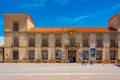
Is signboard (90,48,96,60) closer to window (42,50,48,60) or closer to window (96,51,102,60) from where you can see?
window (96,51,102,60)

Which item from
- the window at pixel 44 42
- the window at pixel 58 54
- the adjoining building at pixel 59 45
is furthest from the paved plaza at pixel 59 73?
the window at pixel 44 42

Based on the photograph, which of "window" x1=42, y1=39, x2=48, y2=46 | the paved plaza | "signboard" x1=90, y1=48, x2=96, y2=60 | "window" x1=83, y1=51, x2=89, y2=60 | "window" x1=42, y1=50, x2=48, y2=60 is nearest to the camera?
the paved plaza

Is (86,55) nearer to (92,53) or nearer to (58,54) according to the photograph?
(92,53)

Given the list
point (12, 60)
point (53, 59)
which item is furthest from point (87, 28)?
point (12, 60)

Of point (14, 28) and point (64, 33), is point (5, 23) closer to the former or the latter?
point (14, 28)

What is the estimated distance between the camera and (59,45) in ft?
158

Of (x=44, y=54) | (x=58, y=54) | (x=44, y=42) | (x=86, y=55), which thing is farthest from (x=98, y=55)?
(x=44, y=42)

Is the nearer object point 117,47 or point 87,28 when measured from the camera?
point 117,47

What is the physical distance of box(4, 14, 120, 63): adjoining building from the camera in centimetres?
4759

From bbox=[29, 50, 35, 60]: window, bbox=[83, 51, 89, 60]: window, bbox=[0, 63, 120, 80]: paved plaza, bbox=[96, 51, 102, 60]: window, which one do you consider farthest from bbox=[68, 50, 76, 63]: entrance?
bbox=[0, 63, 120, 80]: paved plaza

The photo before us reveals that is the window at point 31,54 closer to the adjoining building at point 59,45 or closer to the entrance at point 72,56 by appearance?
the adjoining building at point 59,45

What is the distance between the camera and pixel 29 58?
157ft

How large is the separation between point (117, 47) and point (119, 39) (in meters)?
1.68

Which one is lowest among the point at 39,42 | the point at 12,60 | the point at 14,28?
the point at 12,60
